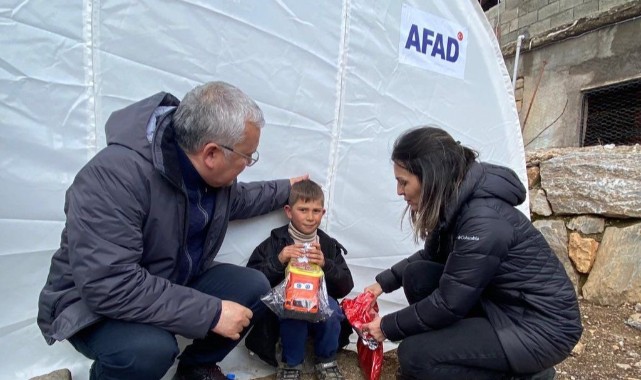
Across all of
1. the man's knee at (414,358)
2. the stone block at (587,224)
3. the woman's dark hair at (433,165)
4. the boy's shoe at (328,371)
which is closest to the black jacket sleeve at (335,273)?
the boy's shoe at (328,371)

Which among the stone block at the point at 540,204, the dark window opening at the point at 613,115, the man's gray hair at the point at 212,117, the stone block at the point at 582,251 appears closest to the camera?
the man's gray hair at the point at 212,117

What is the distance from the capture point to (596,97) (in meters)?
5.02

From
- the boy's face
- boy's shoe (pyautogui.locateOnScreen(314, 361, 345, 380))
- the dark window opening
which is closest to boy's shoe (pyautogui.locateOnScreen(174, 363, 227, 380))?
boy's shoe (pyautogui.locateOnScreen(314, 361, 345, 380))

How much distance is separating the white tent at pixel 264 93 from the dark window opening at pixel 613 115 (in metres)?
2.79

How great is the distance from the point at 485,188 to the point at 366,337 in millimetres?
824

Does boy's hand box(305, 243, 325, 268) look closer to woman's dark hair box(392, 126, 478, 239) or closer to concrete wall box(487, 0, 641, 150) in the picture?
woman's dark hair box(392, 126, 478, 239)

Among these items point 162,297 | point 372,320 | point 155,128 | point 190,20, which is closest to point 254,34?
point 190,20

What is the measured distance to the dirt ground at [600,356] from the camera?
204 centimetres

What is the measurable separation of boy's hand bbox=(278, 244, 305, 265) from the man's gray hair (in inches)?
25.8

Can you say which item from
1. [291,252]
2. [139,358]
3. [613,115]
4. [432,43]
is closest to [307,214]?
[291,252]

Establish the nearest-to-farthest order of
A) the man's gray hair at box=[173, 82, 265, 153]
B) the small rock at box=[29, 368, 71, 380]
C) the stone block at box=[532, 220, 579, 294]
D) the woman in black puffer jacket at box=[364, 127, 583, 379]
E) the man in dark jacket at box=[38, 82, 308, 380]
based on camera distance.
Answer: the man in dark jacket at box=[38, 82, 308, 380], the man's gray hair at box=[173, 82, 265, 153], the woman in black puffer jacket at box=[364, 127, 583, 379], the small rock at box=[29, 368, 71, 380], the stone block at box=[532, 220, 579, 294]

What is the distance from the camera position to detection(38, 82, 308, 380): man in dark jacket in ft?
4.02

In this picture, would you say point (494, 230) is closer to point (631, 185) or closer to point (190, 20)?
point (190, 20)

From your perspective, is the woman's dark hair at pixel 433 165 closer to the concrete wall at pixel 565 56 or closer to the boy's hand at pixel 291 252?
the boy's hand at pixel 291 252
